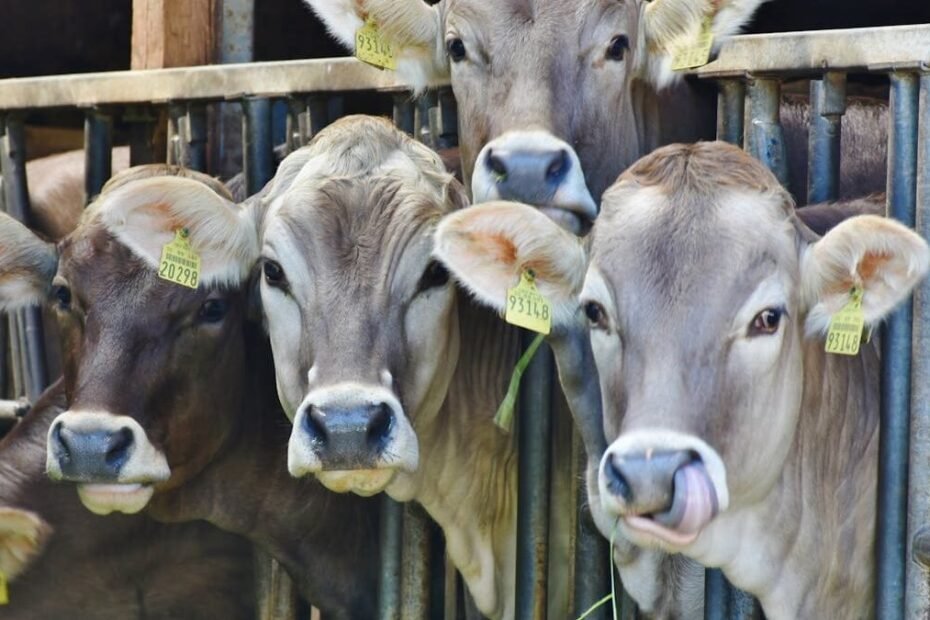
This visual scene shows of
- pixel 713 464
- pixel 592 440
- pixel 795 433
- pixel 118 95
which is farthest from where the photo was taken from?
pixel 118 95

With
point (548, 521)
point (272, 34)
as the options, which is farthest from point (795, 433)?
point (272, 34)

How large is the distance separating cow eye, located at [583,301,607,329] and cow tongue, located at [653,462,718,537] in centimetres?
52

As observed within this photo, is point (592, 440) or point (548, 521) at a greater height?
point (592, 440)

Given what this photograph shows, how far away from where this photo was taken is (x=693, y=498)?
3697mm

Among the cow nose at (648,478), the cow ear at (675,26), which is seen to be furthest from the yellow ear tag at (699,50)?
the cow nose at (648,478)

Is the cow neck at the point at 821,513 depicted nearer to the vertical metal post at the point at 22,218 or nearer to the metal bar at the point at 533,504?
the metal bar at the point at 533,504

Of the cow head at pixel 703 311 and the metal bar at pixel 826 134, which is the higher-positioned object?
the metal bar at pixel 826 134

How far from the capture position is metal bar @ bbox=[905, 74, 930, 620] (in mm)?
4273

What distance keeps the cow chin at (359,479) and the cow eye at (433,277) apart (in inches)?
22.3

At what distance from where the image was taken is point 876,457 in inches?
175

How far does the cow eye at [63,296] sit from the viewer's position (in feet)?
17.0

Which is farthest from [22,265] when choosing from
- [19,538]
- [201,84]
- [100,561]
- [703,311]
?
[703,311]

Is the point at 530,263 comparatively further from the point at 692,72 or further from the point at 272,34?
the point at 272,34

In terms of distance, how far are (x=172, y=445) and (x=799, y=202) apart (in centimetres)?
226
